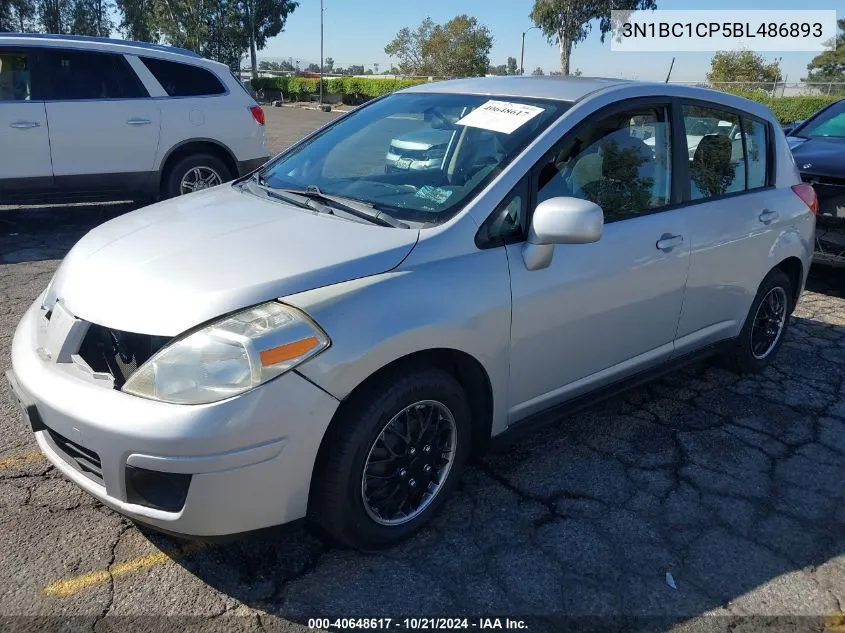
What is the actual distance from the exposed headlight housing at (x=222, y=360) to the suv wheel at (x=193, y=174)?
5421 mm

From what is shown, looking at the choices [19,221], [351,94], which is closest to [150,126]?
[19,221]

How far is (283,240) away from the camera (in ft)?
8.32

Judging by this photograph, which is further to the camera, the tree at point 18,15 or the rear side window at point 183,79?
the tree at point 18,15

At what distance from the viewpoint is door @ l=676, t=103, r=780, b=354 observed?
3523 millimetres

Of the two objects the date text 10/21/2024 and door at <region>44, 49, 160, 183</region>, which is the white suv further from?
the date text 10/21/2024

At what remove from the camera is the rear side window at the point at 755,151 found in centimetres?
397

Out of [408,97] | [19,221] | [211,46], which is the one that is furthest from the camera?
[211,46]

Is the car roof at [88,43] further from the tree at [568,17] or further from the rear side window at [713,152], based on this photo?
the tree at [568,17]

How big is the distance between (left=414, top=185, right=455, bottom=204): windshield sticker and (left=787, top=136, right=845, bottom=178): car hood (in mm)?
3929

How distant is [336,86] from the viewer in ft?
143

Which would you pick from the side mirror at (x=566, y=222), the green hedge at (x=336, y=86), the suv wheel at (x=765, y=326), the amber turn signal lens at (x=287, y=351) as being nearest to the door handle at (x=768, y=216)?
the suv wheel at (x=765, y=326)

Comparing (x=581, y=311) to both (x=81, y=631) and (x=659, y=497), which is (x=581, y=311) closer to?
(x=659, y=497)

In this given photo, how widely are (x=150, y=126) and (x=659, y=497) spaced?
599 centimetres

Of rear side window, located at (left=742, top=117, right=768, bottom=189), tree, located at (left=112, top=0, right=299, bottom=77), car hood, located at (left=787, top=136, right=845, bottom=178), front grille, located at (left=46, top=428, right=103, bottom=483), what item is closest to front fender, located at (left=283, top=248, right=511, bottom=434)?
front grille, located at (left=46, top=428, right=103, bottom=483)
